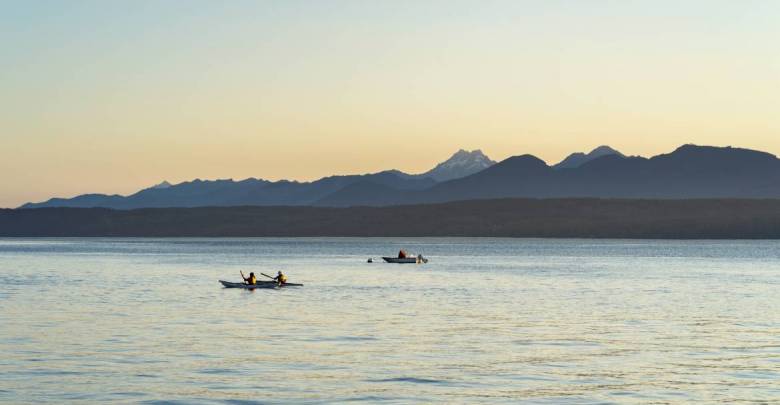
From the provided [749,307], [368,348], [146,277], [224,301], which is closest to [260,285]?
[224,301]

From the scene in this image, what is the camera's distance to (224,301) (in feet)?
221

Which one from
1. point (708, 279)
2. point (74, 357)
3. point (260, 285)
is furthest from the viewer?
point (708, 279)

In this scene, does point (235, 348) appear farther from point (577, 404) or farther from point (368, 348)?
point (577, 404)

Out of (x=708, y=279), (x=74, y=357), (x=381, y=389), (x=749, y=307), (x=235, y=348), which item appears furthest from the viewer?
(x=708, y=279)

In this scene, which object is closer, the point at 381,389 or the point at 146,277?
the point at 381,389

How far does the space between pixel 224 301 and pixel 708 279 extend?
47.2 metres

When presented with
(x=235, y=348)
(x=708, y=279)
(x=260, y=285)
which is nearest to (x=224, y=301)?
(x=260, y=285)

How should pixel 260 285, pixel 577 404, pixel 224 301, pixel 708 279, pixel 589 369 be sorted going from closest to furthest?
pixel 577 404 → pixel 589 369 → pixel 224 301 → pixel 260 285 → pixel 708 279

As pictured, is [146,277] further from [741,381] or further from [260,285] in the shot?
[741,381]

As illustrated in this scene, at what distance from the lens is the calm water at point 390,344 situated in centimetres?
3253

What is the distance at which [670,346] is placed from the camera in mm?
43000

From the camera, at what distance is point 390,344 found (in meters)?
43.3

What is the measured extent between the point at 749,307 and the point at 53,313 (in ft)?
122

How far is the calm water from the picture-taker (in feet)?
107
